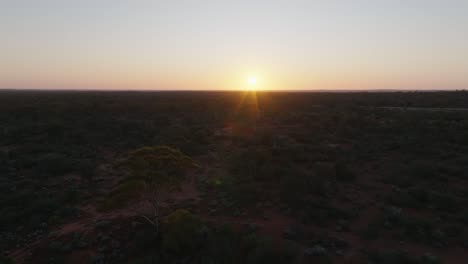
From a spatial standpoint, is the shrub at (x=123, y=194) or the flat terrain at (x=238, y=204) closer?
the shrub at (x=123, y=194)

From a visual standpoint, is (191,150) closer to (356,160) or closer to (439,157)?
(356,160)

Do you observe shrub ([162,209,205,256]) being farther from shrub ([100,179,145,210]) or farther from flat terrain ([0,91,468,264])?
shrub ([100,179,145,210])

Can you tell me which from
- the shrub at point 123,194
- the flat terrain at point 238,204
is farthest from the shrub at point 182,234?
the shrub at point 123,194

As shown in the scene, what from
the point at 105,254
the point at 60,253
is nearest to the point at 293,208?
the point at 105,254

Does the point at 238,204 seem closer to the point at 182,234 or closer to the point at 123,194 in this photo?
the point at 182,234

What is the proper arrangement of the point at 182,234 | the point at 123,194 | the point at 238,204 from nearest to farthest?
the point at 123,194, the point at 182,234, the point at 238,204

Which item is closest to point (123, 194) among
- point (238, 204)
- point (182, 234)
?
point (182, 234)

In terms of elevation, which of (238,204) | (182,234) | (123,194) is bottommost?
(238,204)

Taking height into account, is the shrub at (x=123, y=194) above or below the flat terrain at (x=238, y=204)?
above

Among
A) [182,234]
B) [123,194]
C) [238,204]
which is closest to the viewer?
[123,194]

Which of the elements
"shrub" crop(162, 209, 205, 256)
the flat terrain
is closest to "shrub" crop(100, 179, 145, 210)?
the flat terrain

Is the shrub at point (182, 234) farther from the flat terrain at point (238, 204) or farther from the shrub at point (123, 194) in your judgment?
the shrub at point (123, 194)
